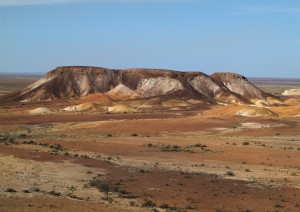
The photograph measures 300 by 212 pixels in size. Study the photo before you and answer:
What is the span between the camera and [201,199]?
2566 centimetres

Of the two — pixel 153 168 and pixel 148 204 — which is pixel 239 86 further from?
pixel 148 204

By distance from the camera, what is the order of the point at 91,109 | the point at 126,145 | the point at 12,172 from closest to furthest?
the point at 12,172 < the point at 126,145 < the point at 91,109

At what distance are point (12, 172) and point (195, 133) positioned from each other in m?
37.7

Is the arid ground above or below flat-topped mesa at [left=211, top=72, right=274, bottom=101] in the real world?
below

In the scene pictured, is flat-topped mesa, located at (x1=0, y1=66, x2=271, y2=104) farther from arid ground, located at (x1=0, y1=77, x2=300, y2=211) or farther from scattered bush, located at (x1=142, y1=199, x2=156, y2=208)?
scattered bush, located at (x1=142, y1=199, x2=156, y2=208)

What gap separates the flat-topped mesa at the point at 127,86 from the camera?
132m

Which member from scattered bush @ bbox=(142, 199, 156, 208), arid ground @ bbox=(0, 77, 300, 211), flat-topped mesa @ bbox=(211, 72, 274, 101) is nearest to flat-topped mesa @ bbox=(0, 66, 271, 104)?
flat-topped mesa @ bbox=(211, 72, 274, 101)

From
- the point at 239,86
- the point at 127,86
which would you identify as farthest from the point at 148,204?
the point at 239,86

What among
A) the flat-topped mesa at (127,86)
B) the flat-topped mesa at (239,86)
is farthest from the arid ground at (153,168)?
the flat-topped mesa at (239,86)

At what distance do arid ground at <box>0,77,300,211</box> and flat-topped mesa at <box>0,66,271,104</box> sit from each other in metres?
57.5

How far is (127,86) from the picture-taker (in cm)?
13800

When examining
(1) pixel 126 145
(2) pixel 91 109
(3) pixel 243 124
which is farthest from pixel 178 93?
(1) pixel 126 145

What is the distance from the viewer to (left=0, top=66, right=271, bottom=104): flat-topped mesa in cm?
13162

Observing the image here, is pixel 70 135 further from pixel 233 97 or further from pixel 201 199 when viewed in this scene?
pixel 233 97
